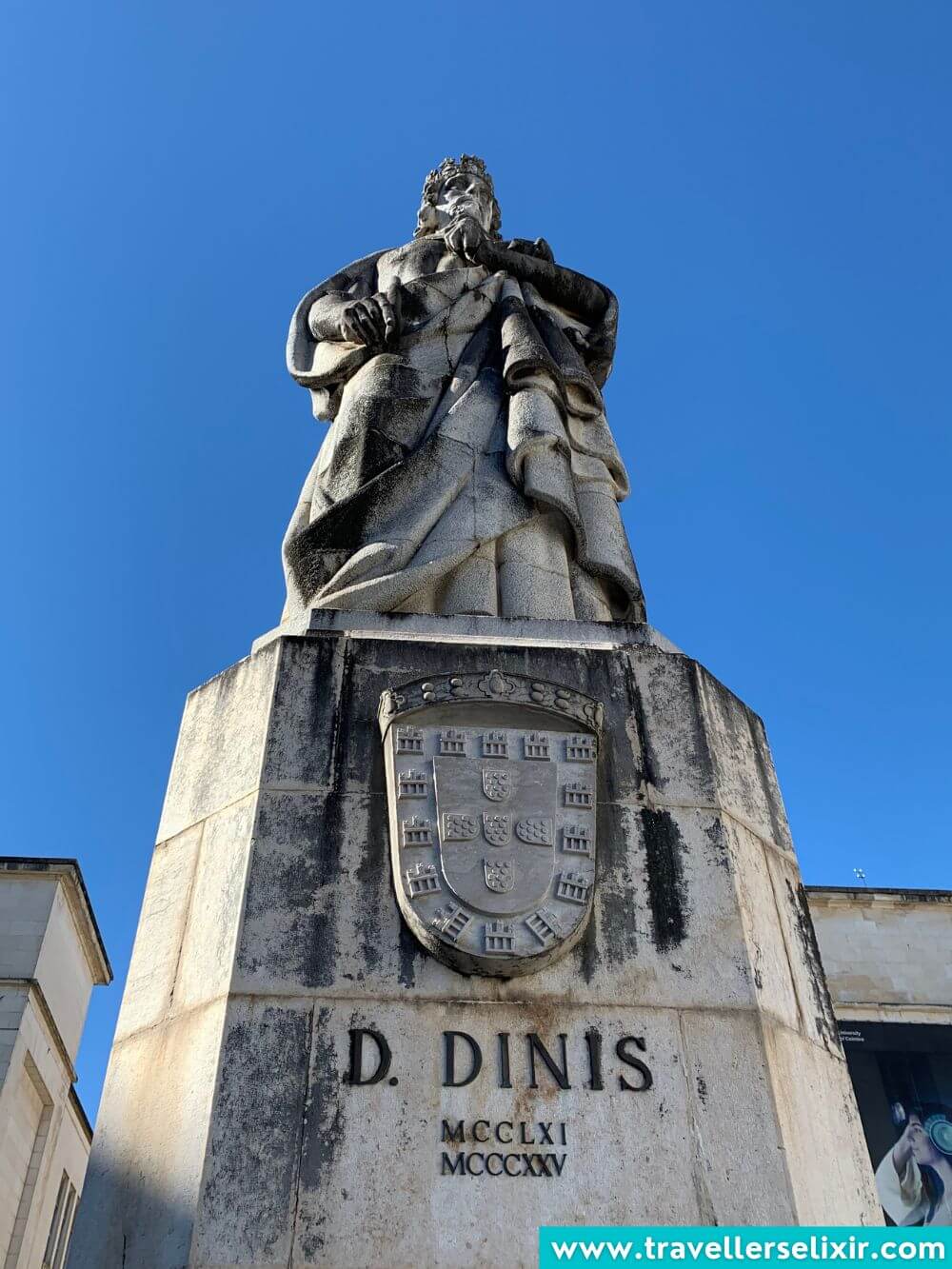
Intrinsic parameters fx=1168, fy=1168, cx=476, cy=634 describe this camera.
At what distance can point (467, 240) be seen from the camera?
30.5 ft

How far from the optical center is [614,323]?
9289mm

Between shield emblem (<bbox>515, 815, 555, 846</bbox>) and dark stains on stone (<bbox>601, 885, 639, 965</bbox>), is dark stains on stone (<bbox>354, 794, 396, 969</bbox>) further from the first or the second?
dark stains on stone (<bbox>601, 885, 639, 965</bbox>)

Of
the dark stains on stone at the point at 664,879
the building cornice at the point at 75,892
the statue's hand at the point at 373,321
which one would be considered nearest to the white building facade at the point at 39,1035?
the building cornice at the point at 75,892

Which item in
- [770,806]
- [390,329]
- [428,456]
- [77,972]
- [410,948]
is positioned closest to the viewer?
[410,948]

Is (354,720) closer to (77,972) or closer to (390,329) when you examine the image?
(390,329)

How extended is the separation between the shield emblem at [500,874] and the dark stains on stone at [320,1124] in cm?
72

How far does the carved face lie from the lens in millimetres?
10633

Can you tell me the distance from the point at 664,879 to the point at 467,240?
20.1 feet

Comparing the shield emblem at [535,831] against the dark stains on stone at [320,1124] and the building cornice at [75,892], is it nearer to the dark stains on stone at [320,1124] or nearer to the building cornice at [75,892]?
the dark stains on stone at [320,1124]

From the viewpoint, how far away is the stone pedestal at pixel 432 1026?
397 centimetres

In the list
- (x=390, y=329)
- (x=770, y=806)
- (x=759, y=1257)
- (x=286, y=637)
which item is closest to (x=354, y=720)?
(x=286, y=637)

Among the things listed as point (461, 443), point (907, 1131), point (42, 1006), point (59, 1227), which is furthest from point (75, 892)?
point (461, 443)

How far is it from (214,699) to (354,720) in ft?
3.12

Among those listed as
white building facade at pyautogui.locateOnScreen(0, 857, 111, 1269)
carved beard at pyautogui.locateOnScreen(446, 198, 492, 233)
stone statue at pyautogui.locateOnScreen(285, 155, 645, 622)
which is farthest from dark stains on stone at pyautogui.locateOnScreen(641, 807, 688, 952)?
white building facade at pyautogui.locateOnScreen(0, 857, 111, 1269)
